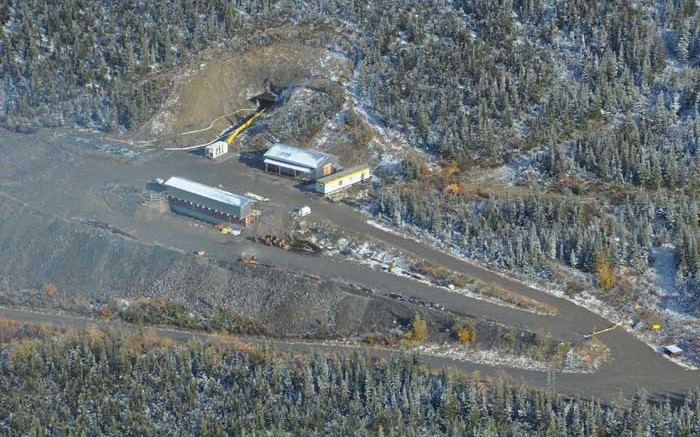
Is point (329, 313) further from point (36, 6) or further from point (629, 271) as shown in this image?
point (36, 6)

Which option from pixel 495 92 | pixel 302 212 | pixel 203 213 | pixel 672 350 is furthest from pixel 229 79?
pixel 672 350

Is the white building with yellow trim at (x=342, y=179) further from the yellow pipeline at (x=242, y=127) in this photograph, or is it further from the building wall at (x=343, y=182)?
the yellow pipeline at (x=242, y=127)

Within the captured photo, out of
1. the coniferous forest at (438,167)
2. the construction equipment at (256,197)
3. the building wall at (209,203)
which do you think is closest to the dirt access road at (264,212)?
the construction equipment at (256,197)

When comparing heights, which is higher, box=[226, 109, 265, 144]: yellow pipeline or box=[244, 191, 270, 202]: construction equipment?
box=[226, 109, 265, 144]: yellow pipeline

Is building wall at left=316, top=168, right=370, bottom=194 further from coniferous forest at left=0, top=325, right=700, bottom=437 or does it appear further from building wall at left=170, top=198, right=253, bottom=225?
coniferous forest at left=0, top=325, right=700, bottom=437

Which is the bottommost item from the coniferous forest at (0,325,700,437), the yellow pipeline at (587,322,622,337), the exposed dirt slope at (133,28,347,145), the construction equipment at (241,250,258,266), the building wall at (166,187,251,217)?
the coniferous forest at (0,325,700,437)

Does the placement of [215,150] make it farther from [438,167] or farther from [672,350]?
[672,350]

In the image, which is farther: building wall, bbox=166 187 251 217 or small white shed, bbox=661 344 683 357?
building wall, bbox=166 187 251 217

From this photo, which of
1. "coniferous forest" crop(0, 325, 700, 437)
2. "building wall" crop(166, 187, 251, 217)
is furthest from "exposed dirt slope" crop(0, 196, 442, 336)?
"building wall" crop(166, 187, 251, 217)
